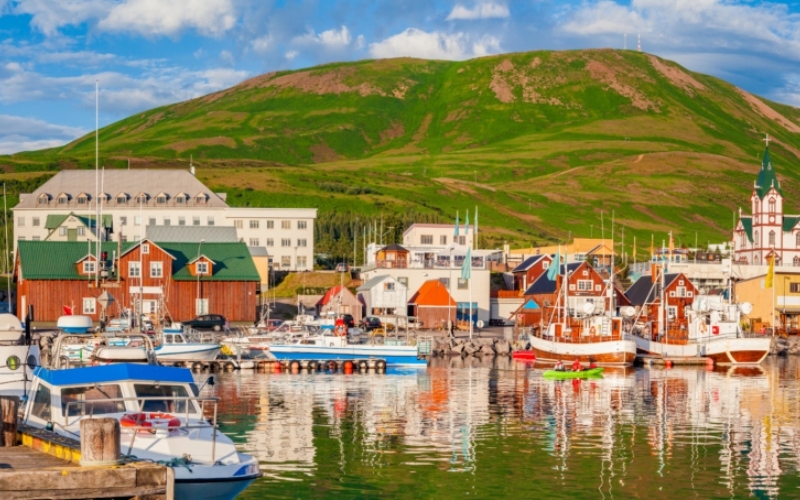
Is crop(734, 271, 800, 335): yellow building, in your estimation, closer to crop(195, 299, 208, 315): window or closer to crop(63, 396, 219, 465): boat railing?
crop(195, 299, 208, 315): window

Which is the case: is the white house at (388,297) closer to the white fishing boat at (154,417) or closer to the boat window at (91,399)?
the white fishing boat at (154,417)

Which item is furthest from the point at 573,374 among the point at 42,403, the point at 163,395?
the point at 42,403

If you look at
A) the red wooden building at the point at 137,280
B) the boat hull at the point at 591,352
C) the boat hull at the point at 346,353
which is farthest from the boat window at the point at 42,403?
the red wooden building at the point at 137,280

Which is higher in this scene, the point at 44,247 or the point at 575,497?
the point at 44,247

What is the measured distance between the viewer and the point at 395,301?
367 feet

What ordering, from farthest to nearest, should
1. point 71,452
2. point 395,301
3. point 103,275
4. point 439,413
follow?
1. point 395,301
2. point 103,275
3. point 439,413
4. point 71,452

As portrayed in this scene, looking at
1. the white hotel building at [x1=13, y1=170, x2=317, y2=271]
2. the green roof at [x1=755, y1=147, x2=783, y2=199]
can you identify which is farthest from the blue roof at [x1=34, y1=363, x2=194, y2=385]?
the green roof at [x1=755, y1=147, x2=783, y2=199]

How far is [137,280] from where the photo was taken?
103188 millimetres

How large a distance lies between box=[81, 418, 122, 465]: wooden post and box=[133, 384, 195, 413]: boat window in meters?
9.75

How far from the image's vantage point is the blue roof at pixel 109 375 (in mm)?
29594

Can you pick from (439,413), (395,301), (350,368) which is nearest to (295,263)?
(395,301)

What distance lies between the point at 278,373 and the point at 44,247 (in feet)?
122

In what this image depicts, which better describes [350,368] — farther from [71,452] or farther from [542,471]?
[71,452]

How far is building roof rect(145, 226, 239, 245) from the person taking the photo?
133 metres
